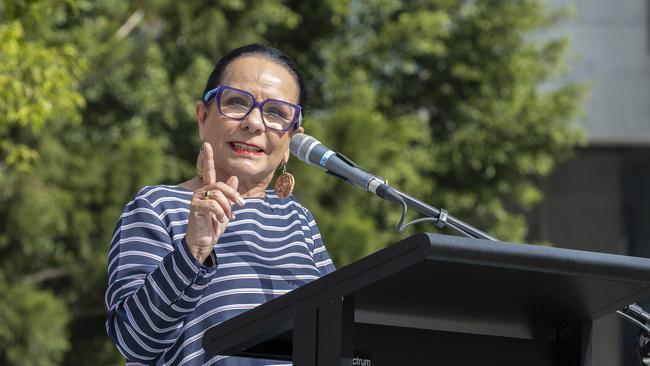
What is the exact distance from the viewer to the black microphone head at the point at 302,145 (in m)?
2.23

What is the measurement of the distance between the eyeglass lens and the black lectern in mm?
575

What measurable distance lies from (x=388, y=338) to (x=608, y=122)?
627 inches

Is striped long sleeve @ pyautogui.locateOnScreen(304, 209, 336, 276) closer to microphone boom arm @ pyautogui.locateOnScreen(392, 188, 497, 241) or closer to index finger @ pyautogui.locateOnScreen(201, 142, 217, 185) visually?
microphone boom arm @ pyautogui.locateOnScreen(392, 188, 497, 241)

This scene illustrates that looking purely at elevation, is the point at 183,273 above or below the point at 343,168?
below

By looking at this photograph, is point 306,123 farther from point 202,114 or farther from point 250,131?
point 250,131

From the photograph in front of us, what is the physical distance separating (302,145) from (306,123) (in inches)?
390

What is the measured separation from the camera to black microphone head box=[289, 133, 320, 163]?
7.31 feet

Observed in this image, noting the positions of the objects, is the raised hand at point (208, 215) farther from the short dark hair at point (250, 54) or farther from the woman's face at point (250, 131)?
the short dark hair at point (250, 54)

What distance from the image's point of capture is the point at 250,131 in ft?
7.49

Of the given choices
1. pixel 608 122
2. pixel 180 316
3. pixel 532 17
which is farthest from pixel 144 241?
pixel 608 122

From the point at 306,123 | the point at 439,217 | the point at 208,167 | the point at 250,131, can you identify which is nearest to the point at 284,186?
the point at 250,131

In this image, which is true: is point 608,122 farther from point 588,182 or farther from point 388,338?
point 388,338

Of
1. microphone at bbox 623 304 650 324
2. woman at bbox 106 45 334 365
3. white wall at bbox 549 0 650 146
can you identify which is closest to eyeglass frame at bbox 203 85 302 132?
woman at bbox 106 45 334 365

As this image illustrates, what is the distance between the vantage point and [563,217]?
18562mm
